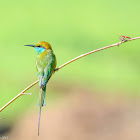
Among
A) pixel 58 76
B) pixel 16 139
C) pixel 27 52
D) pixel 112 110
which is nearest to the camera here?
pixel 16 139

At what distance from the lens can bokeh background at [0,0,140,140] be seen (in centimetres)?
405

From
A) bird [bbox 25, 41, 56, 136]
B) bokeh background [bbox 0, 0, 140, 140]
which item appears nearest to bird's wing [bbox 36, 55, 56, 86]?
bird [bbox 25, 41, 56, 136]

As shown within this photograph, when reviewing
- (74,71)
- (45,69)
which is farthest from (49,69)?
(74,71)

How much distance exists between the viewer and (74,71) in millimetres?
5438

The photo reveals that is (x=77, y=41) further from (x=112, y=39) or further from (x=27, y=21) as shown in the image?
(x=27, y=21)

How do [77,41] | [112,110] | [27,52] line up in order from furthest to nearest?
[77,41]
[27,52]
[112,110]

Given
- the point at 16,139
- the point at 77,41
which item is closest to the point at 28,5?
the point at 77,41

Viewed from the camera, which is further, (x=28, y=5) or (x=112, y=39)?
(x=28, y=5)

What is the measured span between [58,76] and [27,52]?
0.70m

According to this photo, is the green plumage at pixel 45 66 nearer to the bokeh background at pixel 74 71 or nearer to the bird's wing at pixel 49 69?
the bird's wing at pixel 49 69

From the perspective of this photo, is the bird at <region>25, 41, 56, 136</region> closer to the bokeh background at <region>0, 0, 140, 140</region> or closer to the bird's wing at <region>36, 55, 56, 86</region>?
the bird's wing at <region>36, 55, 56, 86</region>

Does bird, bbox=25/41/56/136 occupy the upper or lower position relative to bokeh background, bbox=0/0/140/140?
upper

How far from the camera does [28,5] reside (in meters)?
7.65

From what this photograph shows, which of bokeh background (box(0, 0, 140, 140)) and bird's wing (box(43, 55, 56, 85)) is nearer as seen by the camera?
bird's wing (box(43, 55, 56, 85))
